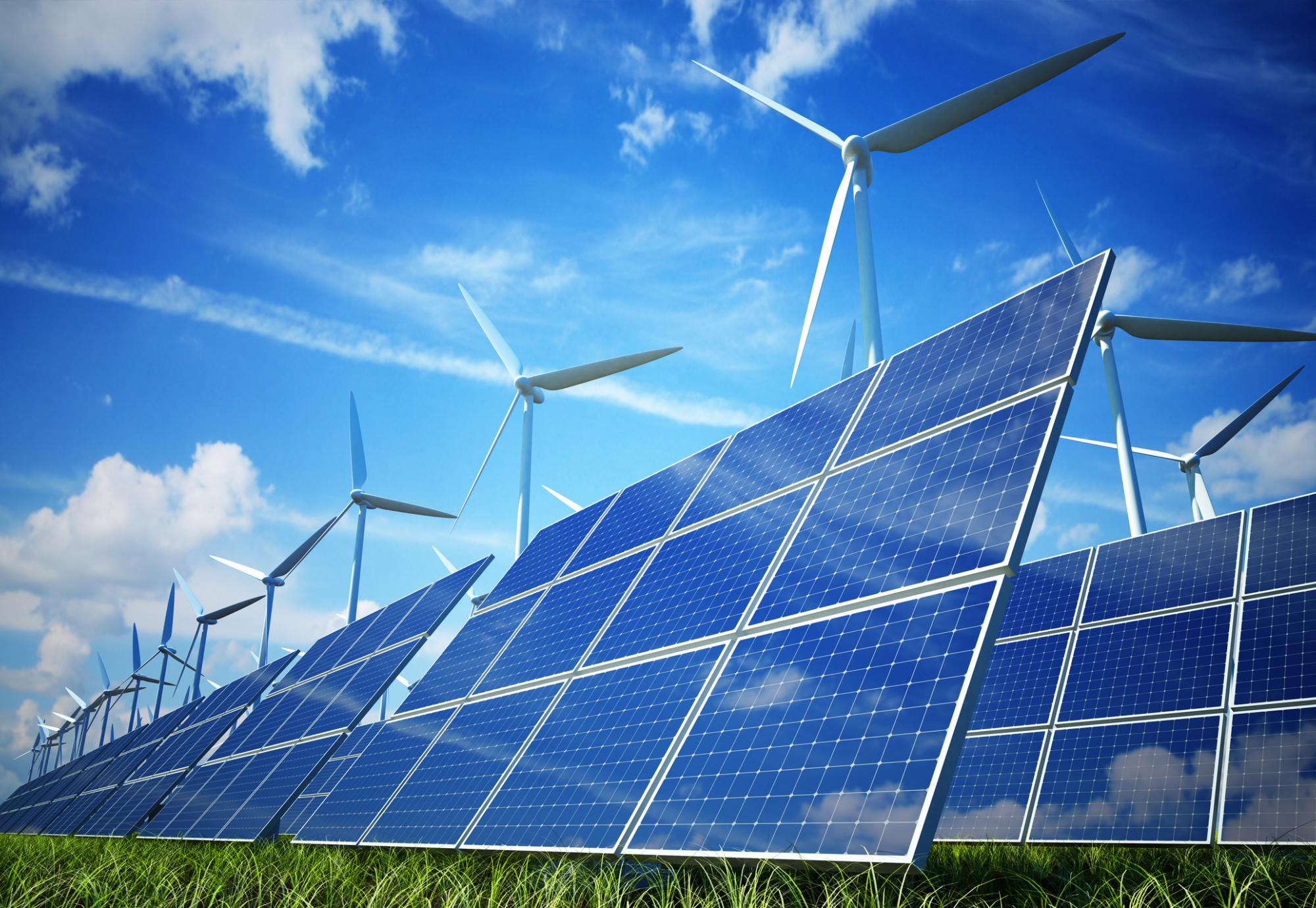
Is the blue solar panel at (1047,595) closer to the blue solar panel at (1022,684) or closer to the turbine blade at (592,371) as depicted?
the blue solar panel at (1022,684)

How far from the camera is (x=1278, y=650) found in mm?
11750

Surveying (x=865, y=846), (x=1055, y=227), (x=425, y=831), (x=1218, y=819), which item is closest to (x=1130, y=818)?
(x=1218, y=819)

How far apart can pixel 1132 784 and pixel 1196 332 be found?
17.0 metres

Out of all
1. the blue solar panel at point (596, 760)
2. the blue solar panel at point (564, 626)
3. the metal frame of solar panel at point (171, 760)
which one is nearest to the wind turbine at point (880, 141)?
the blue solar panel at point (564, 626)

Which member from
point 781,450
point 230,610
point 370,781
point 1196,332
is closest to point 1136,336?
point 1196,332

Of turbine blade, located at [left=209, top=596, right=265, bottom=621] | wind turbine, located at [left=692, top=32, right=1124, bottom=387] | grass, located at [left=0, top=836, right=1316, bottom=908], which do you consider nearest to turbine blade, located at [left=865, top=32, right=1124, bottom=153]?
wind turbine, located at [left=692, top=32, right=1124, bottom=387]

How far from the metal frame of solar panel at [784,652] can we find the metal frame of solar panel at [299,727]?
181 cm

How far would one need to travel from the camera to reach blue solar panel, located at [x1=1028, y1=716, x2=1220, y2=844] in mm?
10758

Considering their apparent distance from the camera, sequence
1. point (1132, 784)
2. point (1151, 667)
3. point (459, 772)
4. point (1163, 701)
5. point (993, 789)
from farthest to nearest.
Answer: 1. point (1151, 667)
2. point (993, 789)
3. point (1163, 701)
4. point (1132, 784)
5. point (459, 772)

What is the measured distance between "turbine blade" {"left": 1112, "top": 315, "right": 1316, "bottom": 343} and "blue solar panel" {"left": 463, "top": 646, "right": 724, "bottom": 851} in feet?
68.4

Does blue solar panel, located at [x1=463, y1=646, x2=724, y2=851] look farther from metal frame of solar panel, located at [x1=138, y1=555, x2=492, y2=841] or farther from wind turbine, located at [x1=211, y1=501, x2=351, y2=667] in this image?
wind turbine, located at [x1=211, y1=501, x2=351, y2=667]

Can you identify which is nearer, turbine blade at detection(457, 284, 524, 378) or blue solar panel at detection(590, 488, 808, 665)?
blue solar panel at detection(590, 488, 808, 665)

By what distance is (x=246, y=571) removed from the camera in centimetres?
5622

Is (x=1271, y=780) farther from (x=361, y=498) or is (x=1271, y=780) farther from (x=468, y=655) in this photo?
(x=361, y=498)
